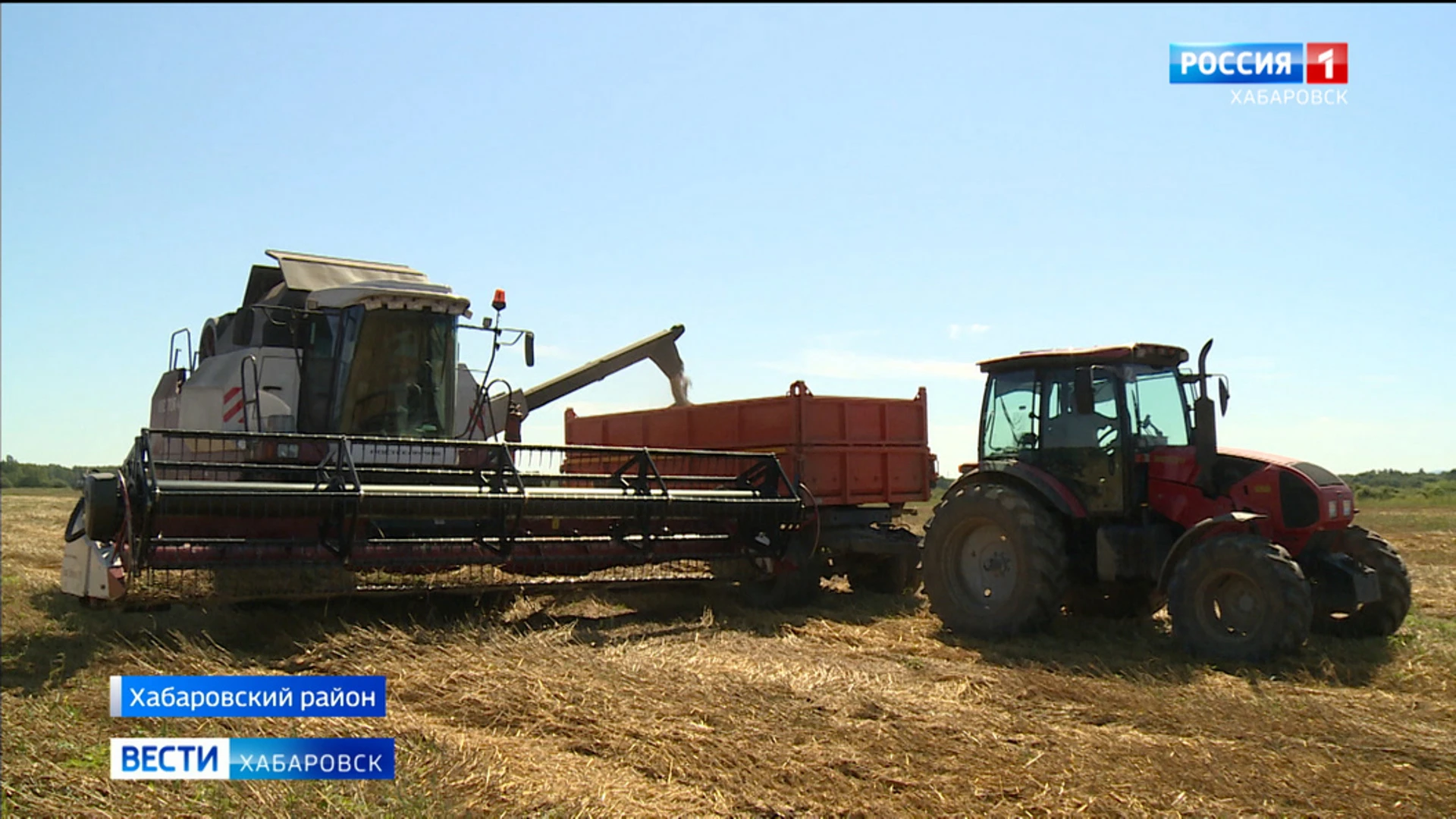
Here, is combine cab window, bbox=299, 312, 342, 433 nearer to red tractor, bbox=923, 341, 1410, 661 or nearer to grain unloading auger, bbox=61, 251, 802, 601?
grain unloading auger, bbox=61, 251, 802, 601

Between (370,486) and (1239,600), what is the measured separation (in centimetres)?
586

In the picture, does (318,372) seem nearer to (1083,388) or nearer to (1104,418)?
(1083,388)

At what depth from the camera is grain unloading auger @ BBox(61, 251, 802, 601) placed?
6918 mm

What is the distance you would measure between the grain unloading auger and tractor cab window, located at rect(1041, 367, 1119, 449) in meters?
2.30

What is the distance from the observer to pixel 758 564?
9.52 metres

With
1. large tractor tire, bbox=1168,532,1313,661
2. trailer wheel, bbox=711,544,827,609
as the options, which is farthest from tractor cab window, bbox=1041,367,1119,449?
trailer wheel, bbox=711,544,827,609

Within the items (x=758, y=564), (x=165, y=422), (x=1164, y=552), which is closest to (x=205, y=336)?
(x=165, y=422)

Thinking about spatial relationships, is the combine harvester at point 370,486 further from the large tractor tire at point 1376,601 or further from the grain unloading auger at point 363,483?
the large tractor tire at point 1376,601

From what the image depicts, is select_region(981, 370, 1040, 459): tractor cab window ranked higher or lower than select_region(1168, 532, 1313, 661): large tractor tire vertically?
higher

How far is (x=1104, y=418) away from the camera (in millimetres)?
8406

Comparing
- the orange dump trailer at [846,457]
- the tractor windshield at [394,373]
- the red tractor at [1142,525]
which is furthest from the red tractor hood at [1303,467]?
the tractor windshield at [394,373]

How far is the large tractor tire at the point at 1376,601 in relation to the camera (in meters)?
7.56

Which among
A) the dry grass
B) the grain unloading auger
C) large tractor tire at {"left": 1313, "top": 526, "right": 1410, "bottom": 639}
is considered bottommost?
the dry grass

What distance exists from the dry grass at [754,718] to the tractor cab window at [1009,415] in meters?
1.50
